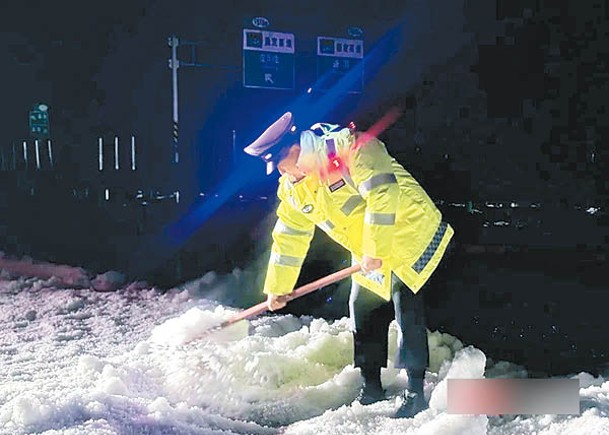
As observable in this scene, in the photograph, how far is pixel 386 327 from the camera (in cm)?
222

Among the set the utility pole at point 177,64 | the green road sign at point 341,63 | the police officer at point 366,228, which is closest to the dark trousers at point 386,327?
the police officer at point 366,228

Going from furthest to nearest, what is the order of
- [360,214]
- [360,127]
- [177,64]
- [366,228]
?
[177,64] → [360,127] → [360,214] → [366,228]

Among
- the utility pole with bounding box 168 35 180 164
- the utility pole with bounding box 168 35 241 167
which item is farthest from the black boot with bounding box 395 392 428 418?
the utility pole with bounding box 168 35 180 164

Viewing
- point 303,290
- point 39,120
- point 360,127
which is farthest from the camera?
point 39,120

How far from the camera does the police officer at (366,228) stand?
1.90 m

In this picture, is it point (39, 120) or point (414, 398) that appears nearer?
point (414, 398)

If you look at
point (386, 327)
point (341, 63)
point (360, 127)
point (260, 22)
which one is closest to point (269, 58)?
point (260, 22)

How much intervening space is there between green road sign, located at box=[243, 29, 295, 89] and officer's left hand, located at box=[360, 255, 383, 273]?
4.48 ft

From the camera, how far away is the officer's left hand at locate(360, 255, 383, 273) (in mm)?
1914

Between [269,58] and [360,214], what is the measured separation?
143 cm

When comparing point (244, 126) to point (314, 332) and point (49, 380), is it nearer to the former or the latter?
point (314, 332)

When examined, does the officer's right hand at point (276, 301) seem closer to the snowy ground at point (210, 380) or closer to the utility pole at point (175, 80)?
the snowy ground at point (210, 380)

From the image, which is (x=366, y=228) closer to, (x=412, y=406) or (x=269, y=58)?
(x=412, y=406)

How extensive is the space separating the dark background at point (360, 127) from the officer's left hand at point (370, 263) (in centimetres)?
56
